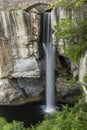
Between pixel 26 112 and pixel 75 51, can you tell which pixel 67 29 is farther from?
pixel 26 112

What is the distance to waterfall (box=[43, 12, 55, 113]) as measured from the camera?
65.1 feet

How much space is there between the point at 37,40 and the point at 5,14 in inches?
100

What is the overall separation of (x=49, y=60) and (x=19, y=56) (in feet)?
6.43

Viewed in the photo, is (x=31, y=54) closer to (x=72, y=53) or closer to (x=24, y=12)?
(x=24, y=12)

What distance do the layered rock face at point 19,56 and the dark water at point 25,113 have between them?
101 centimetres

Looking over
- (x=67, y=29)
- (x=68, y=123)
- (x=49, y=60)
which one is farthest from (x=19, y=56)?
(x=68, y=123)

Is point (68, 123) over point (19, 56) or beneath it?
beneath

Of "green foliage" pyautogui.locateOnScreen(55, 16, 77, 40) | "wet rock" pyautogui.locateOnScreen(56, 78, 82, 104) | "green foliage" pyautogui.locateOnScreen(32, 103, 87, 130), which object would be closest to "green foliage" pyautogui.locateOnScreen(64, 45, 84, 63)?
"green foliage" pyautogui.locateOnScreen(55, 16, 77, 40)

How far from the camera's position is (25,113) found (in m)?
18.9

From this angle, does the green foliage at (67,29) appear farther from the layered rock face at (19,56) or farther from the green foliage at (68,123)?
the layered rock face at (19,56)

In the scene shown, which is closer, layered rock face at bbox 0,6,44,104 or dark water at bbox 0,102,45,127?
dark water at bbox 0,102,45,127

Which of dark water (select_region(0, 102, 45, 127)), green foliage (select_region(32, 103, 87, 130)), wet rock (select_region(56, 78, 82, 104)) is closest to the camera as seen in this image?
green foliage (select_region(32, 103, 87, 130))

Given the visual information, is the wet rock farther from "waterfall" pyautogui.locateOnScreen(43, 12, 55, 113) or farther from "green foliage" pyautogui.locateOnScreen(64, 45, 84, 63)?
"green foliage" pyautogui.locateOnScreen(64, 45, 84, 63)

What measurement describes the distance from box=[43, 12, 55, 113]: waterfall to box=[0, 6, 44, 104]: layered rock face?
491mm
